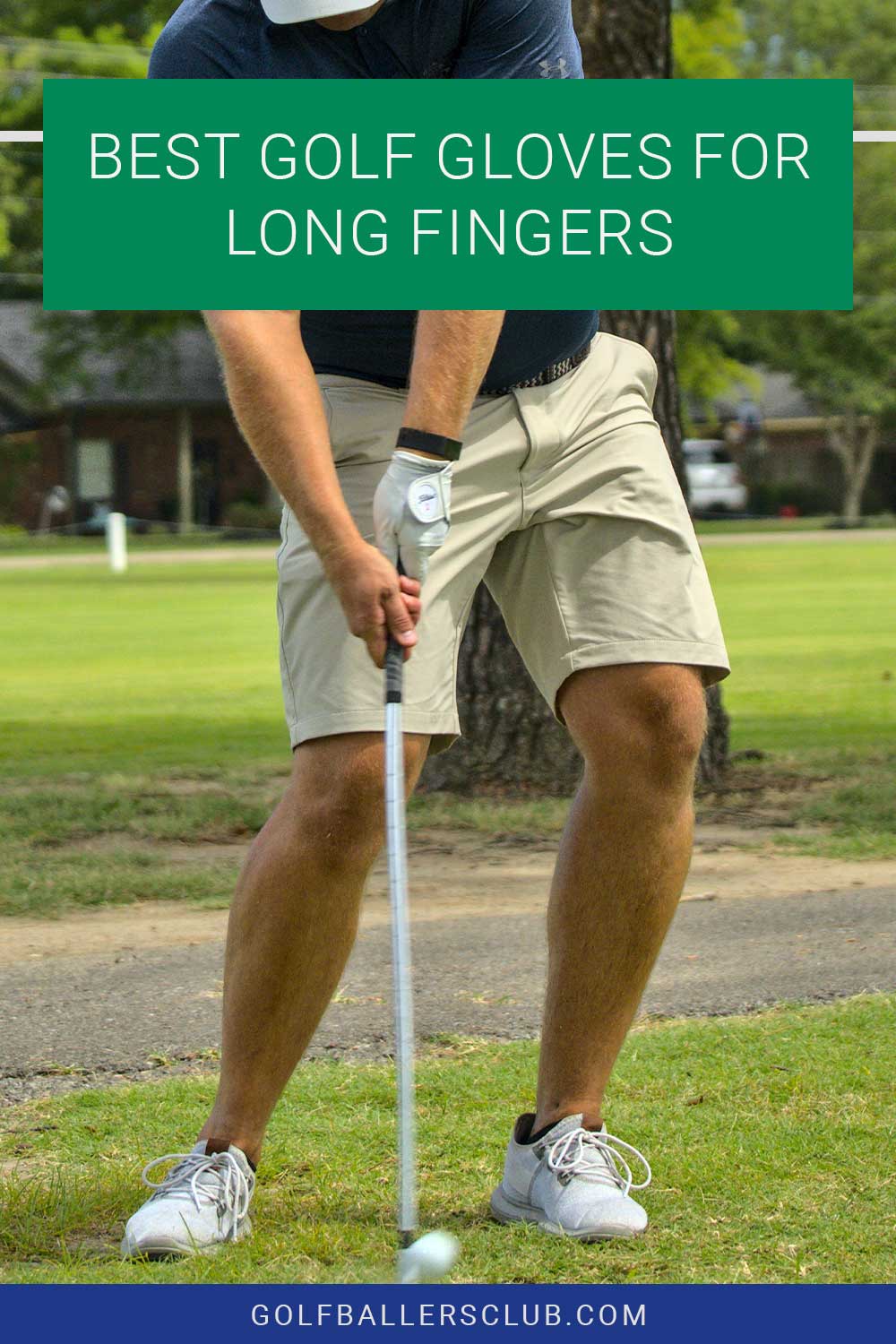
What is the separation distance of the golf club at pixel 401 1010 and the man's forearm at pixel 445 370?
37cm

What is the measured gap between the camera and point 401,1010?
2812 millimetres

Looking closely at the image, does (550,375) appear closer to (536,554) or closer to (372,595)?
(536,554)

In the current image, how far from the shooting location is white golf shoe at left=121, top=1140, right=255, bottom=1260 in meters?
2.92

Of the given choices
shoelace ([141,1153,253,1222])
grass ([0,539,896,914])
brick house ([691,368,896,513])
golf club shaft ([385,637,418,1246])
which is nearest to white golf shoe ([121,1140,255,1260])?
shoelace ([141,1153,253,1222])

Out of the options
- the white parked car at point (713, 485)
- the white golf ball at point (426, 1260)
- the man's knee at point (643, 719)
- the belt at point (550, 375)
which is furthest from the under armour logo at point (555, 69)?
the white parked car at point (713, 485)

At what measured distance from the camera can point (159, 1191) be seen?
9.91 ft

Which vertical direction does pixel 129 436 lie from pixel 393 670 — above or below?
above

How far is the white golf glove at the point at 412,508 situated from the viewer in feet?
9.72

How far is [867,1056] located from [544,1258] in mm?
1357

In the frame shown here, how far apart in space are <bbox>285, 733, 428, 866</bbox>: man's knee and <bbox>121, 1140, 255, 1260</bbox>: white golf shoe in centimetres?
53

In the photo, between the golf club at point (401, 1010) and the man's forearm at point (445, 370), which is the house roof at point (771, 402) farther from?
the golf club at point (401, 1010)

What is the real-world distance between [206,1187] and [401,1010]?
18.7 inches

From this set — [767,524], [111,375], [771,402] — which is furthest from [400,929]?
[771,402]

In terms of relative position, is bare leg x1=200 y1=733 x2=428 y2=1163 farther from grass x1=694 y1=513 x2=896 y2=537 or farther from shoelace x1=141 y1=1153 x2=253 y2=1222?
grass x1=694 y1=513 x2=896 y2=537
